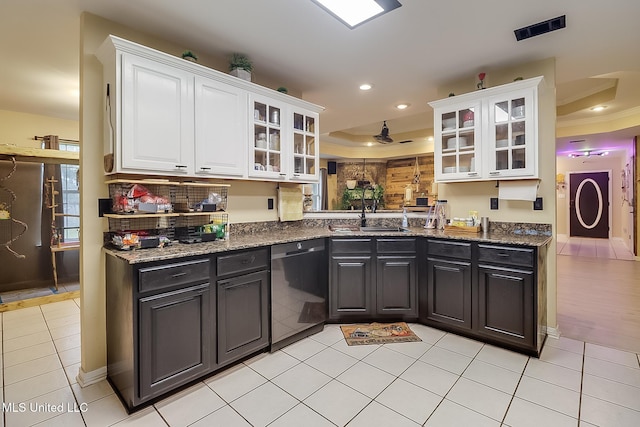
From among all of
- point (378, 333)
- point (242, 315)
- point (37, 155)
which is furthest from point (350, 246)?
point (37, 155)

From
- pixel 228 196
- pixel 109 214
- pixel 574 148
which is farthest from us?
pixel 574 148

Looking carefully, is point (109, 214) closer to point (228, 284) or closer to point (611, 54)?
point (228, 284)

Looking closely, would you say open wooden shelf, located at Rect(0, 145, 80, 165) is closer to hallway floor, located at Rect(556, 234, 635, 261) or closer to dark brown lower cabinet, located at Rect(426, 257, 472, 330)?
dark brown lower cabinet, located at Rect(426, 257, 472, 330)

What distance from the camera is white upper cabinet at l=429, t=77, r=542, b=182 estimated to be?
8.69 ft

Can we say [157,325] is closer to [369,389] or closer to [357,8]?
[369,389]

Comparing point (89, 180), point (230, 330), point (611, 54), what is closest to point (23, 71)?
point (89, 180)

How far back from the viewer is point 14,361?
7.89 feet

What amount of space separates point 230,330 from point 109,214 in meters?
1.15

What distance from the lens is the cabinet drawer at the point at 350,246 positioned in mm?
2945

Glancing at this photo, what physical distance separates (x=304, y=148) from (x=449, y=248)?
1.68 m

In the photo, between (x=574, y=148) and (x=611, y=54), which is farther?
(x=574, y=148)

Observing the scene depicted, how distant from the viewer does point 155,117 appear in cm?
210

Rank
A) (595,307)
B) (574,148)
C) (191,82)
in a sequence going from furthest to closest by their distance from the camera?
(574,148)
(595,307)
(191,82)

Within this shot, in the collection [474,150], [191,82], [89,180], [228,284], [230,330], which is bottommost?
[230,330]
